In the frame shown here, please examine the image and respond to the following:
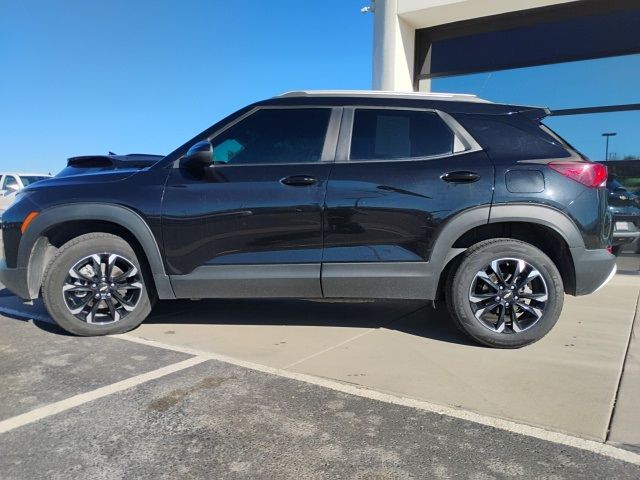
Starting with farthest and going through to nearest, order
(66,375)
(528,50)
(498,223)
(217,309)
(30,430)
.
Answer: (528,50) → (217,309) → (498,223) → (66,375) → (30,430)

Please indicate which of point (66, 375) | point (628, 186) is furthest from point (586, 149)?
point (66, 375)

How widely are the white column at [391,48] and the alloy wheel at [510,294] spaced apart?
5.51m

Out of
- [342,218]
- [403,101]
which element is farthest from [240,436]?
[403,101]

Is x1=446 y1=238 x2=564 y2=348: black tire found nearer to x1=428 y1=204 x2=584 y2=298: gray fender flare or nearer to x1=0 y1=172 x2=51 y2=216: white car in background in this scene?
x1=428 y1=204 x2=584 y2=298: gray fender flare

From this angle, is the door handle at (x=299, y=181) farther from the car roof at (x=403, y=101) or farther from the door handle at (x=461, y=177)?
the door handle at (x=461, y=177)

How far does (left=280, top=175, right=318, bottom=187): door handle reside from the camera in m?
3.86

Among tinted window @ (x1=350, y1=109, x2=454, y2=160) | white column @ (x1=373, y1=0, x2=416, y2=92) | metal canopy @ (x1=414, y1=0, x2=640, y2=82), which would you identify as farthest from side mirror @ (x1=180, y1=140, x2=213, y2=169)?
metal canopy @ (x1=414, y1=0, x2=640, y2=82)

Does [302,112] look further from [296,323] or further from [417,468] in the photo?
[417,468]

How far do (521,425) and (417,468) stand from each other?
29.6 inches

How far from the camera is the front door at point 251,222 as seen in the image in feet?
12.7

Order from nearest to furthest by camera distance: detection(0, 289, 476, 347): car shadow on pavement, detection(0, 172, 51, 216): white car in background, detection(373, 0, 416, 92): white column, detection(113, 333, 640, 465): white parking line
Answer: detection(113, 333, 640, 465): white parking line
detection(0, 289, 476, 347): car shadow on pavement
detection(373, 0, 416, 92): white column
detection(0, 172, 51, 216): white car in background

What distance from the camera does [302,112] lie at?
13.5 feet

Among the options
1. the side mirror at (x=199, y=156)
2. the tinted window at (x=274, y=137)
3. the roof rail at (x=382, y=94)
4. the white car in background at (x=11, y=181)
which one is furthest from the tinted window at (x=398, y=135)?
the white car in background at (x=11, y=181)

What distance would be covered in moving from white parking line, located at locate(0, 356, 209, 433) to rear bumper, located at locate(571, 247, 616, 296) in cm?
282
